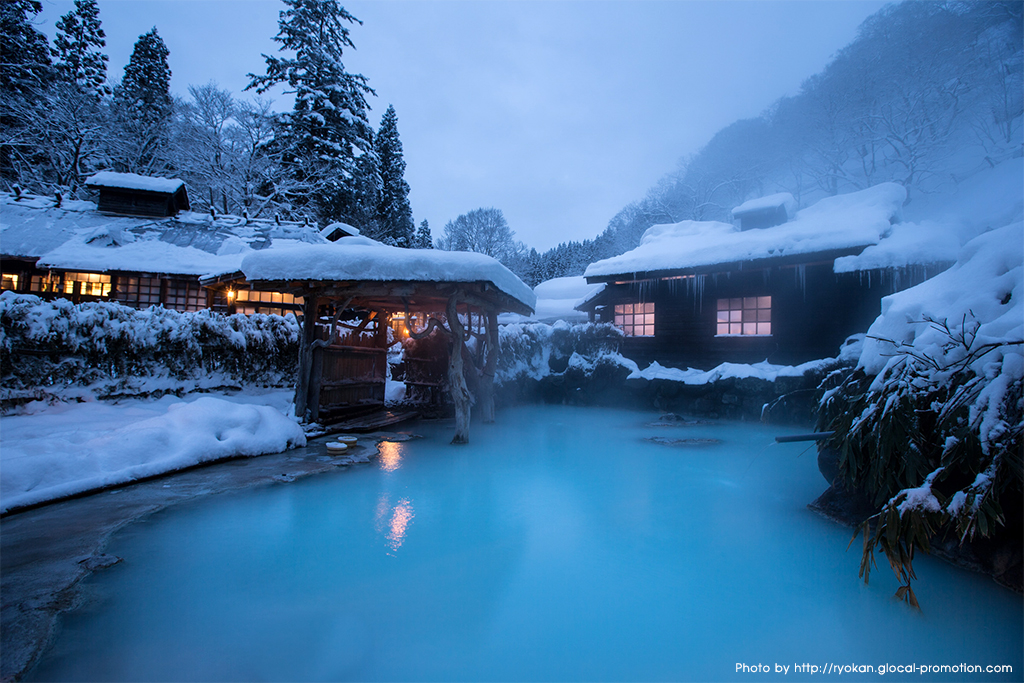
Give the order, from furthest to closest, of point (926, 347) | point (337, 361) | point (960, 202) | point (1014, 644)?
point (960, 202) < point (337, 361) < point (926, 347) < point (1014, 644)

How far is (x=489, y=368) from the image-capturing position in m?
10.6

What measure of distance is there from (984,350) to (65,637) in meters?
5.97

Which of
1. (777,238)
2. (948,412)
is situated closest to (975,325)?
(948,412)

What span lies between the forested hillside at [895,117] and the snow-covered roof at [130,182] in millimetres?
34815

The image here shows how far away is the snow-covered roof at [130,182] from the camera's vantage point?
18.2 m

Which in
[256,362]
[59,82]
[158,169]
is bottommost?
[256,362]

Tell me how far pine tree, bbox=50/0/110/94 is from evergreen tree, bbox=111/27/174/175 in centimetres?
115

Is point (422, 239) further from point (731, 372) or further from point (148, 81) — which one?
point (731, 372)

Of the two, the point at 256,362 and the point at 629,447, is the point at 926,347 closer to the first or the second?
Result: the point at 629,447

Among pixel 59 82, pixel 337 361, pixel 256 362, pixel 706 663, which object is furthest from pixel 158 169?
pixel 706 663

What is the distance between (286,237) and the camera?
1906 cm

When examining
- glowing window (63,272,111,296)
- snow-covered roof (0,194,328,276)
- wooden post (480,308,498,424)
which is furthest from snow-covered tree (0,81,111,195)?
wooden post (480,308,498,424)

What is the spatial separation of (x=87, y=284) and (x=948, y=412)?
23.6 meters

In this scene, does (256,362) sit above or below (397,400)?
above
